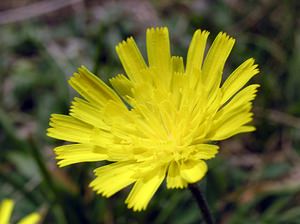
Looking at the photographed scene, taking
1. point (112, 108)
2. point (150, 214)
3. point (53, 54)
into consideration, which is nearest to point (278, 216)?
point (150, 214)

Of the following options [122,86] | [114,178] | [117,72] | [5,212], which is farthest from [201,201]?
[117,72]

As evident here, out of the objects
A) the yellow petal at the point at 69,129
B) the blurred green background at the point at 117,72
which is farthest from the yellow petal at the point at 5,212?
the yellow petal at the point at 69,129

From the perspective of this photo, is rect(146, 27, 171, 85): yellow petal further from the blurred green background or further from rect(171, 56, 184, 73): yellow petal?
the blurred green background

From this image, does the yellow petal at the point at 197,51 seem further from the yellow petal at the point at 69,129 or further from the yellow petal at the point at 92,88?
the yellow petal at the point at 69,129

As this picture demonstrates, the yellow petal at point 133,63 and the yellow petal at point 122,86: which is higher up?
the yellow petal at point 133,63

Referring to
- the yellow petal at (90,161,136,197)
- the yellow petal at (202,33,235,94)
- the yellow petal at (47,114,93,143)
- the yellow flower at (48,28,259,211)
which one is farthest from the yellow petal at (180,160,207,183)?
the yellow petal at (47,114,93,143)

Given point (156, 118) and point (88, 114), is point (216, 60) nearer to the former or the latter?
point (156, 118)
